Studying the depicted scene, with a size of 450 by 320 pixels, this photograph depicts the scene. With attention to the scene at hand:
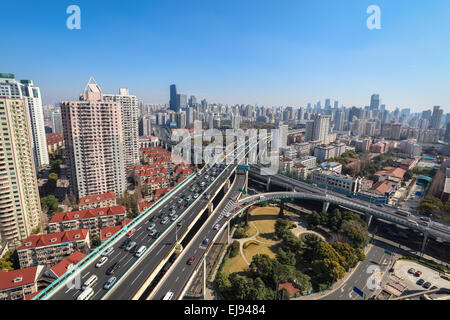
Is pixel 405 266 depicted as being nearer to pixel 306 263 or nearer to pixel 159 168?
pixel 306 263

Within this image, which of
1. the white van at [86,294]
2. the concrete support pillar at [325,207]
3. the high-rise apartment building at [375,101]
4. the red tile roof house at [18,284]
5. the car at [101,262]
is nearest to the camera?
the white van at [86,294]

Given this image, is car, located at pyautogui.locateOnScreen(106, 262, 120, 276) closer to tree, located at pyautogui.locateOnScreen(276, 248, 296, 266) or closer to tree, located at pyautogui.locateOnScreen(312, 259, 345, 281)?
tree, located at pyautogui.locateOnScreen(276, 248, 296, 266)

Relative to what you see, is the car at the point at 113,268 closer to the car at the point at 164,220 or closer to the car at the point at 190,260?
the car at the point at 190,260

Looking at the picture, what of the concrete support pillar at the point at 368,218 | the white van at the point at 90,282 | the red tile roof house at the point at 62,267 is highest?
the white van at the point at 90,282

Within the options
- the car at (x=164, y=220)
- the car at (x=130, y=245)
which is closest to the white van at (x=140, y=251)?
the car at (x=130, y=245)

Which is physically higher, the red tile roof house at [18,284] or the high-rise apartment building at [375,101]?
the high-rise apartment building at [375,101]

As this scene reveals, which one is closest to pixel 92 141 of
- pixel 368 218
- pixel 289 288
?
pixel 289 288

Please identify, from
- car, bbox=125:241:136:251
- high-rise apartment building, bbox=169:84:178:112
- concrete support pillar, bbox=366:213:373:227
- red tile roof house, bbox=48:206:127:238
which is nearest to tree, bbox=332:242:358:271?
concrete support pillar, bbox=366:213:373:227

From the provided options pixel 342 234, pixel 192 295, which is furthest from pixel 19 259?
pixel 342 234
